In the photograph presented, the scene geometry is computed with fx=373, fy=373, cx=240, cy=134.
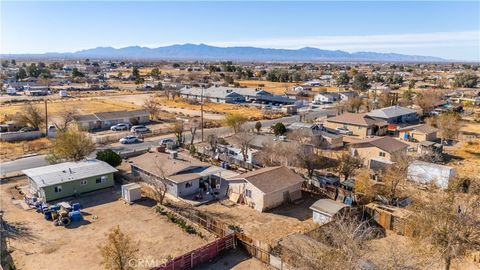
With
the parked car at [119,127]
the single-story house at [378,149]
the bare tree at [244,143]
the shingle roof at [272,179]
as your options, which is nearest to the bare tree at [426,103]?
the single-story house at [378,149]

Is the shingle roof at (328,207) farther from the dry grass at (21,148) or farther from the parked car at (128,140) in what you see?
the dry grass at (21,148)

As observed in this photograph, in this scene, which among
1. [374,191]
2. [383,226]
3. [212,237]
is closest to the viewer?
[212,237]

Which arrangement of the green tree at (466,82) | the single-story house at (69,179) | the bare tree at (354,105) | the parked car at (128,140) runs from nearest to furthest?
the single-story house at (69,179) < the parked car at (128,140) < the bare tree at (354,105) < the green tree at (466,82)

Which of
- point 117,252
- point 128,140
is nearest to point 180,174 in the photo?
point 117,252

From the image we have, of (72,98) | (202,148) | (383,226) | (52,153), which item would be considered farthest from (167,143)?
(72,98)

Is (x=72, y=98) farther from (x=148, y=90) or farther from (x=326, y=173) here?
(x=326, y=173)

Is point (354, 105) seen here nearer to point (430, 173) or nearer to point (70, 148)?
point (430, 173)

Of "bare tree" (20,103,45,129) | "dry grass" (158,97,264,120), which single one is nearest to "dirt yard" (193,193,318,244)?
"bare tree" (20,103,45,129)
